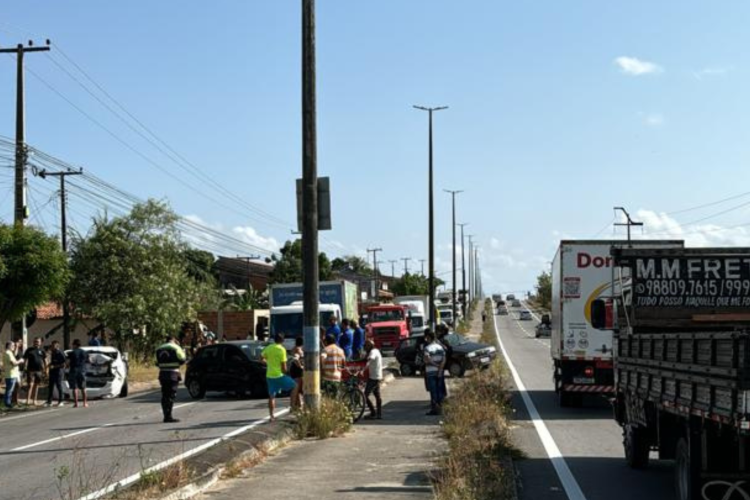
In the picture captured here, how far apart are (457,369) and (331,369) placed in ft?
45.0

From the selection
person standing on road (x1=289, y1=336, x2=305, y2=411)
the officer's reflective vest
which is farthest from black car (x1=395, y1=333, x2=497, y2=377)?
A: the officer's reflective vest

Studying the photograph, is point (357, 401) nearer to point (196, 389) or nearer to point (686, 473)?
point (196, 389)

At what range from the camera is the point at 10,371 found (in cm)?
2469

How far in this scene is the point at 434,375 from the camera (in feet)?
64.0

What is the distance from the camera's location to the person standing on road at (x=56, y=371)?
85.1 feet

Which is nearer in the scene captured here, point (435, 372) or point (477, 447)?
point (477, 447)

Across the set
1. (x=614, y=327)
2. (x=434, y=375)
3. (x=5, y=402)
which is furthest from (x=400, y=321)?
(x=614, y=327)

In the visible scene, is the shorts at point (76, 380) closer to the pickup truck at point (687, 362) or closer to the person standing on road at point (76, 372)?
the person standing on road at point (76, 372)

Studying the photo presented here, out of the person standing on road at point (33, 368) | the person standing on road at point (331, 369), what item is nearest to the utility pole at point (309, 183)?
the person standing on road at point (331, 369)

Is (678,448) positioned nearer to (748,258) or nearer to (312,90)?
(748,258)

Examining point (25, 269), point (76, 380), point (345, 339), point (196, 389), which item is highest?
point (25, 269)

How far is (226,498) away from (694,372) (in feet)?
15.2

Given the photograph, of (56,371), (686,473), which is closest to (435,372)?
(686,473)

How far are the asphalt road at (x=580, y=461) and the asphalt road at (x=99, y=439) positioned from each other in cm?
477
